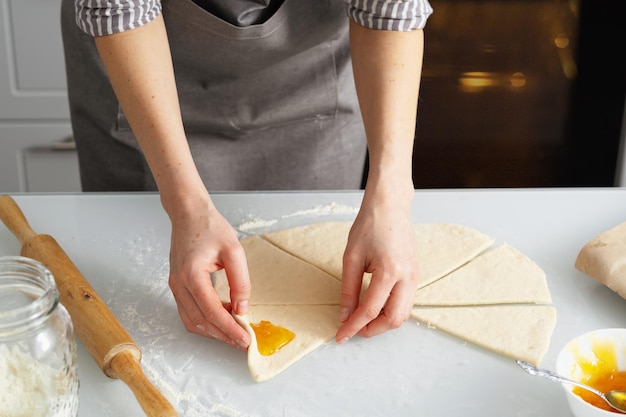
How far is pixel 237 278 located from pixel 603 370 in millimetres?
462

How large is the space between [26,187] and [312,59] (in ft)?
4.24

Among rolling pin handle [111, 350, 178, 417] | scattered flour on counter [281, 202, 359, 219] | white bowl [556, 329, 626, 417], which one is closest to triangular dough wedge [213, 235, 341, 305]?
scattered flour on counter [281, 202, 359, 219]

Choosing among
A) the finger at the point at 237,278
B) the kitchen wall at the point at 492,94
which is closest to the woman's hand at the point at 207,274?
the finger at the point at 237,278

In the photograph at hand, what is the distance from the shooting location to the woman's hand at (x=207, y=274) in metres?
0.95

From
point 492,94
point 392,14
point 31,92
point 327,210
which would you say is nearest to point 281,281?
point 327,210

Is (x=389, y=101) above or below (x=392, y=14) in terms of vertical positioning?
below

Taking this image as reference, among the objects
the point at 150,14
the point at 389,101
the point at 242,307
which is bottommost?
the point at 242,307

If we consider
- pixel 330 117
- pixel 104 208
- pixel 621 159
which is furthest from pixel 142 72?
pixel 621 159

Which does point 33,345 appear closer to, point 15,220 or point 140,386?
point 140,386

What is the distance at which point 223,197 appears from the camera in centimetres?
132

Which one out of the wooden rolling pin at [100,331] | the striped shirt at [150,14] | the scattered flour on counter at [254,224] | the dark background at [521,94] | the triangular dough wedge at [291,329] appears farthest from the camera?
the dark background at [521,94]

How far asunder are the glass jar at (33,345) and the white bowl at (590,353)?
551 millimetres

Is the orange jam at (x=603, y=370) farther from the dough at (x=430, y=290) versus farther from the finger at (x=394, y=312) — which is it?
the finger at (x=394, y=312)

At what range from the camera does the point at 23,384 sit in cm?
74
